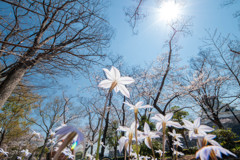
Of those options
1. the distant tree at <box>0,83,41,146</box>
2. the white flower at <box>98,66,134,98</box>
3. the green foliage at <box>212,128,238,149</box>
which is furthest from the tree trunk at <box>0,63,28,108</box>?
the green foliage at <box>212,128,238,149</box>

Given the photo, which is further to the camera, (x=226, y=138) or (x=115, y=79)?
(x=226, y=138)

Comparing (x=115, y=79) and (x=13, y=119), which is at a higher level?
(x=13, y=119)

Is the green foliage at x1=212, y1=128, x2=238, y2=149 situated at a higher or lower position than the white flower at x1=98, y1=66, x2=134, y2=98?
higher

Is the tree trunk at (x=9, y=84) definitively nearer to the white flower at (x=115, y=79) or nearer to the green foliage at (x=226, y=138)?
the white flower at (x=115, y=79)

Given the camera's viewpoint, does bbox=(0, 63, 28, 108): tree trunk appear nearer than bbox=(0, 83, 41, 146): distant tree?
Yes

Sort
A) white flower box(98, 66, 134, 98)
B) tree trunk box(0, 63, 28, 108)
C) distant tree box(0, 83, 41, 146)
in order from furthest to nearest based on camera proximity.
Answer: distant tree box(0, 83, 41, 146) < tree trunk box(0, 63, 28, 108) < white flower box(98, 66, 134, 98)

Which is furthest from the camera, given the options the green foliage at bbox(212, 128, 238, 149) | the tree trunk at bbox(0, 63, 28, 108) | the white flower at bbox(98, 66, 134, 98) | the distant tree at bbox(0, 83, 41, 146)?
the distant tree at bbox(0, 83, 41, 146)

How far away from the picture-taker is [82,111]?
19.3 metres

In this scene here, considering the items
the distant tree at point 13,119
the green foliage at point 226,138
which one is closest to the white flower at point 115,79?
the green foliage at point 226,138

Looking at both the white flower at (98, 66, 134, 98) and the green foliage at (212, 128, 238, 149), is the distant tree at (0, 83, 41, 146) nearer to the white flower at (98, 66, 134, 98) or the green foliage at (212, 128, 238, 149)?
the white flower at (98, 66, 134, 98)

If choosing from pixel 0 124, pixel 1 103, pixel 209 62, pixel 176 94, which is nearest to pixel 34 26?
pixel 1 103

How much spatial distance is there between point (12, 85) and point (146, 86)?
9216 millimetres

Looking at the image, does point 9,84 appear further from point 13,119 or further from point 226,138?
point 13,119

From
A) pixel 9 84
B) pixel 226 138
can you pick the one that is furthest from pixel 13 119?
pixel 226 138
